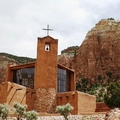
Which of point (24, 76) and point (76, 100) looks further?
point (24, 76)

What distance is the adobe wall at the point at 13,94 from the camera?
118 feet

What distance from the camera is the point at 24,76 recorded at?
4422 cm

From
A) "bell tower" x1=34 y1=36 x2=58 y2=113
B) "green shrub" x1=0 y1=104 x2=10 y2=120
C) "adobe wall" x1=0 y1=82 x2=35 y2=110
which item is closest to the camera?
"green shrub" x1=0 y1=104 x2=10 y2=120

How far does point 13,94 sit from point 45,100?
525 cm

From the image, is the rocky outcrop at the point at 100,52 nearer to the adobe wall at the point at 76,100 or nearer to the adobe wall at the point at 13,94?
the adobe wall at the point at 76,100

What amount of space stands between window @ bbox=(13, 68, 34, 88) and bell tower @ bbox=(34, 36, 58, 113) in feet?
8.03

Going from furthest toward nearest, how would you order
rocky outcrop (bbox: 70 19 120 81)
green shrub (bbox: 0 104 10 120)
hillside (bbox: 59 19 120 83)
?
rocky outcrop (bbox: 70 19 120 81)
hillside (bbox: 59 19 120 83)
green shrub (bbox: 0 104 10 120)

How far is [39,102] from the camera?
40.2 meters

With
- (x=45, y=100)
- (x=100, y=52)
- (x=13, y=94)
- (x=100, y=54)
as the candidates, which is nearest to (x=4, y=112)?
(x=13, y=94)

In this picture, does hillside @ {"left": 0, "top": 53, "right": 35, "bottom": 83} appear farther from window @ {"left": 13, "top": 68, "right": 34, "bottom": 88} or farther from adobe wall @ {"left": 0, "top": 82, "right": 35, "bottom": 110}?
adobe wall @ {"left": 0, "top": 82, "right": 35, "bottom": 110}

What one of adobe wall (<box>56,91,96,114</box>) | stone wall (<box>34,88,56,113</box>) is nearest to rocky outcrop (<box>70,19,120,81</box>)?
adobe wall (<box>56,91,96,114</box>)

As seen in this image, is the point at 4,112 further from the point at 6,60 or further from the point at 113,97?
the point at 6,60

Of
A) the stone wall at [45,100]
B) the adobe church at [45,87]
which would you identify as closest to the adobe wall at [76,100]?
the adobe church at [45,87]

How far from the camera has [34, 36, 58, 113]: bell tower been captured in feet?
132
